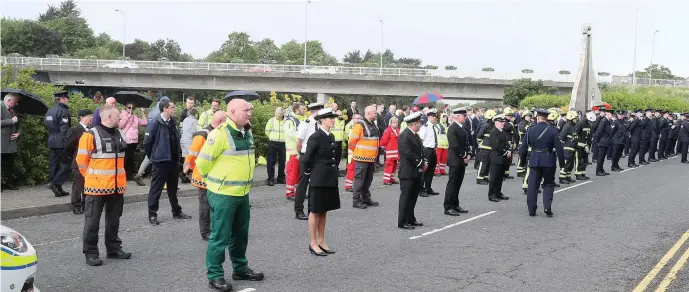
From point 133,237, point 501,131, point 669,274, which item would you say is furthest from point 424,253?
point 501,131

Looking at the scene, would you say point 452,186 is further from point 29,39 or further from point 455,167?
point 29,39

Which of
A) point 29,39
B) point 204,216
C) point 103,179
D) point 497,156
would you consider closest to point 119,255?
point 103,179

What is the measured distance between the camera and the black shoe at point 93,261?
8391mm

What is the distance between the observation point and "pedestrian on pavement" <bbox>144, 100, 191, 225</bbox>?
11.2 m

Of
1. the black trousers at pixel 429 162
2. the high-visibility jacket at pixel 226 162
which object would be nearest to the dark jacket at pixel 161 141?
the high-visibility jacket at pixel 226 162

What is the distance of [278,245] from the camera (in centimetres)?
987

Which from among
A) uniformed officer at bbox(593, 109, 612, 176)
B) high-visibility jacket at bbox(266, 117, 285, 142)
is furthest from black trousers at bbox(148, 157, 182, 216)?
uniformed officer at bbox(593, 109, 612, 176)

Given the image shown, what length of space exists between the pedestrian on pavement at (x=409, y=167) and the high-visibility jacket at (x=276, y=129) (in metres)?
6.03

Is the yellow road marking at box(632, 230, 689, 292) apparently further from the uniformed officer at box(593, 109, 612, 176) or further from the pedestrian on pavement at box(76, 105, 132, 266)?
the uniformed officer at box(593, 109, 612, 176)

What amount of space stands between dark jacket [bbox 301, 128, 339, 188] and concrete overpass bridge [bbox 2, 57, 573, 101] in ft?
175

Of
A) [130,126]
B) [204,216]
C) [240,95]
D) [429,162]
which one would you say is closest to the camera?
[204,216]

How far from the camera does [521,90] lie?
57781 mm

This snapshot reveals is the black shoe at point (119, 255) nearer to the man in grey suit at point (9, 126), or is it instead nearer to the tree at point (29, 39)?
the man in grey suit at point (9, 126)

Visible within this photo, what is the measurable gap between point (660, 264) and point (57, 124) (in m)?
10.7
